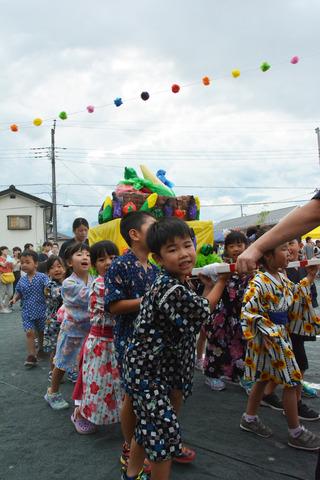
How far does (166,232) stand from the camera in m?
2.00

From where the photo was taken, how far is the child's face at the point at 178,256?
1.98 m

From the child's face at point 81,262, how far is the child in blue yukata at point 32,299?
198cm

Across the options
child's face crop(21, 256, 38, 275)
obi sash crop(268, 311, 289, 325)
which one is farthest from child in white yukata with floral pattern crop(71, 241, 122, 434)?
child's face crop(21, 256, 38, 275)

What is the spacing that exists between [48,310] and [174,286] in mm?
3498

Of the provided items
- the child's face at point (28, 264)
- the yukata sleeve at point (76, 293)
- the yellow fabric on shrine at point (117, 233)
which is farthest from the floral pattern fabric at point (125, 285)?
the child's face at point (28, 264)

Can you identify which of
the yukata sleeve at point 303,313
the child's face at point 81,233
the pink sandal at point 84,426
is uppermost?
the child's face at point 81,233

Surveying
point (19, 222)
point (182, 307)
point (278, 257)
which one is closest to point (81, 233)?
point (278, 257)

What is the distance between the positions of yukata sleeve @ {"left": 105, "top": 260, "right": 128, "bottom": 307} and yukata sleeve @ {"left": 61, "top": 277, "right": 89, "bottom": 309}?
3.46ft

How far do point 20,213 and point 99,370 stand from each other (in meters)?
33.3

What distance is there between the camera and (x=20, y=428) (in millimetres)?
3146

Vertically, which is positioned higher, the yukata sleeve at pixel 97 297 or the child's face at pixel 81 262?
the child's face at pixel 81 262

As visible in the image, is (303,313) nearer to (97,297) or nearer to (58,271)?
(97,297)

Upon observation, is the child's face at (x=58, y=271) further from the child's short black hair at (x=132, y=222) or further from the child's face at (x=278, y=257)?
the child's face at (x=278, y=257)

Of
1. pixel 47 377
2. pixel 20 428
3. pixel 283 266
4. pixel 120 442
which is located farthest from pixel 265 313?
pixel 47 377
